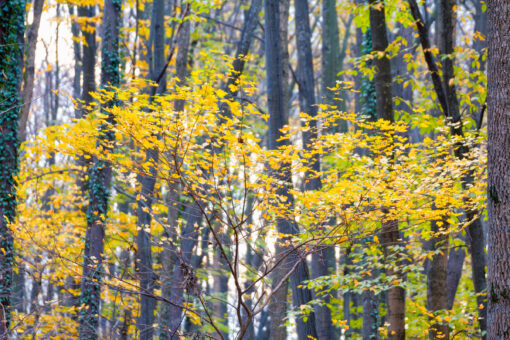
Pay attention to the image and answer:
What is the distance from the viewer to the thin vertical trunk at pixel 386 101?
270 inches

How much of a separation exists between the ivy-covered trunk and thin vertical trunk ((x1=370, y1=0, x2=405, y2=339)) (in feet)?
19.6

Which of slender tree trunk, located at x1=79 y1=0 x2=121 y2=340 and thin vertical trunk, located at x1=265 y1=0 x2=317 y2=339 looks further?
slender tree trunk, located at x1=79 y1=0 x2=121 y2=340

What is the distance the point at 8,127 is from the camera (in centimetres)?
885

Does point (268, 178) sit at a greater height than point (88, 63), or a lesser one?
lesser

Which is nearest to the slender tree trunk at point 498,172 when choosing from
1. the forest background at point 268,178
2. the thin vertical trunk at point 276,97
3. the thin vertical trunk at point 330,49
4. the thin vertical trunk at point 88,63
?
the forest background at point 268,178

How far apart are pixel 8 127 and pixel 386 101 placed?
263 inches

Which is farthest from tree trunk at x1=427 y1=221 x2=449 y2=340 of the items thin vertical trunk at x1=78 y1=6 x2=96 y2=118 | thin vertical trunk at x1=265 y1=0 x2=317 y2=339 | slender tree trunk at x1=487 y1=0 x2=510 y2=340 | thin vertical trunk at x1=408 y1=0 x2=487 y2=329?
thin vertical trunk at x1=78 y1=6 x2=96 y2=118

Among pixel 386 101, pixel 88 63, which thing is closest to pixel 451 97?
pixel 386 101

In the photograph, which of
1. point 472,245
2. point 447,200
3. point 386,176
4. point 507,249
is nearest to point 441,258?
point 472,245

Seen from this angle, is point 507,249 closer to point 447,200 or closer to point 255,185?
point 447,200

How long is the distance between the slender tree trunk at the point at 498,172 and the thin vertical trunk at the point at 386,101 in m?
2.40

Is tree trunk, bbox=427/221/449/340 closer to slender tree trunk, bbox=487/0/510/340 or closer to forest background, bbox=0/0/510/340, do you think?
forest background, bbox=0/0/510/340

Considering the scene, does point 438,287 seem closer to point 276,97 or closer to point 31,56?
point 276,97

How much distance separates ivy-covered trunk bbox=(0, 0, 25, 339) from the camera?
841cm
